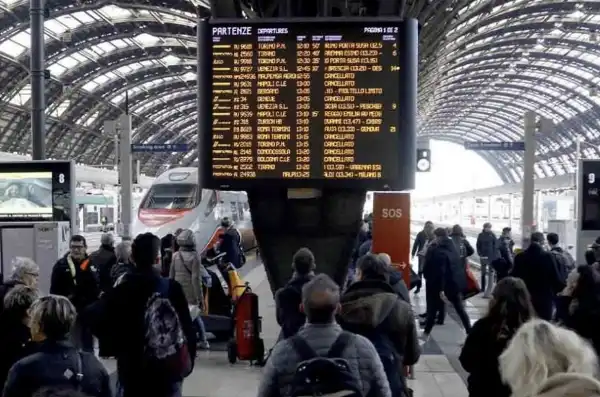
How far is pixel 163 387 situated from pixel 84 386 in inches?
52.4

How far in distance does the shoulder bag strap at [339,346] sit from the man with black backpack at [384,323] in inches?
44.9

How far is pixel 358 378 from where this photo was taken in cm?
325

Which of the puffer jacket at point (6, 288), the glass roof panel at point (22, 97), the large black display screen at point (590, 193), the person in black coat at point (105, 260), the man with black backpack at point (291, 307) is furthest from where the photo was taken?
the glass roof panel at point (22, 97)

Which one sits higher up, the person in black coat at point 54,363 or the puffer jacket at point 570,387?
the puffer jacket at point 570,387

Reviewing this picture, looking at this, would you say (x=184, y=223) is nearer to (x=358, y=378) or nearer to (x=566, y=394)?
(x=358, y=378)

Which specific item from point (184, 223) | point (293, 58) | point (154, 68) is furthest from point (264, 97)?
point (154, 68)

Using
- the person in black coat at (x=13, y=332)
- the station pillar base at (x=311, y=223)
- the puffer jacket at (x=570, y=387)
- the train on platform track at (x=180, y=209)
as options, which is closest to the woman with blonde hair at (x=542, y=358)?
A: the puffer jacket at (x=570, y=387)

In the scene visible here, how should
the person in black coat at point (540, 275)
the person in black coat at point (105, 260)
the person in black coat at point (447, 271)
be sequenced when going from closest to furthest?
the person in black coat at point (540, 275)
the person in black coat at point (105, 260)
the person in black coat at point (447, 271)

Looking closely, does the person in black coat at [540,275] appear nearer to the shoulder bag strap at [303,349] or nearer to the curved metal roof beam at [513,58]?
the shoulder bag strap at [303,349]

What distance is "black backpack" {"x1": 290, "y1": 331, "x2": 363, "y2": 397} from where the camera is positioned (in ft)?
10.2

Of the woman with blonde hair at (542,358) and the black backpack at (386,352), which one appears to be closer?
the woman with blonde hair at (542,358)

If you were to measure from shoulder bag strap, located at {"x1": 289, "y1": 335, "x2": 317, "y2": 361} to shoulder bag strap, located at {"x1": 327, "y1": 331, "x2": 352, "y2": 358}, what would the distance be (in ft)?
0.27

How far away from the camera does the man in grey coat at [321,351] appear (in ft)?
10.8

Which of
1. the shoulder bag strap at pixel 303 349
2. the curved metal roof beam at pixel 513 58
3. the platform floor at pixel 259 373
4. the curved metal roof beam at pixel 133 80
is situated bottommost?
the platform floor at pixel 259 373
